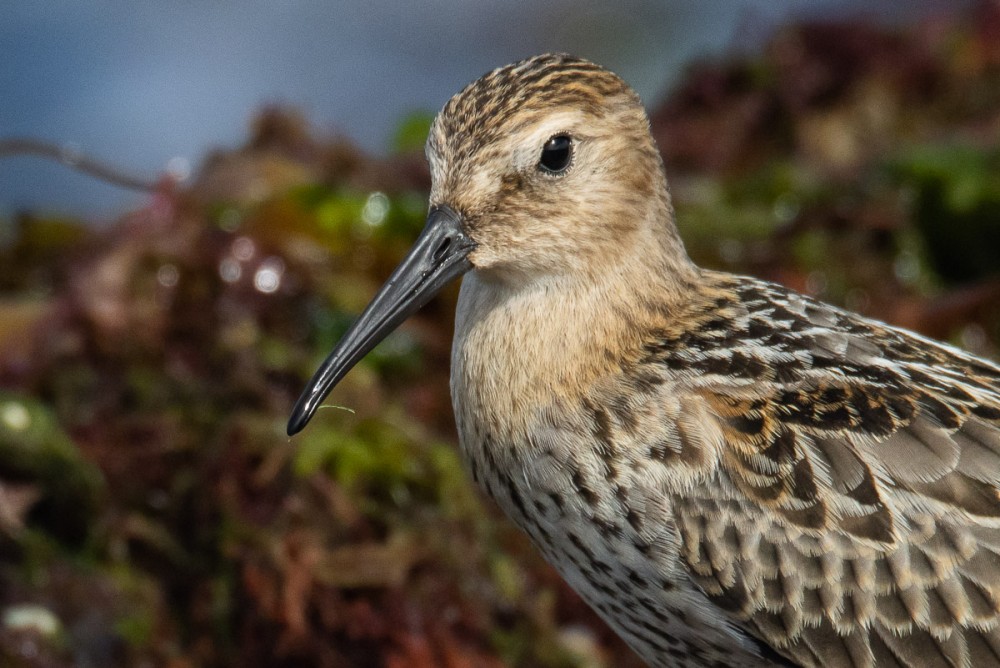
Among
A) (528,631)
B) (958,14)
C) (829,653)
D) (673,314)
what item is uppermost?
(958,14)

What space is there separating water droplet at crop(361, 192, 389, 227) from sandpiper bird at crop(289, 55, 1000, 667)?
2.13 metres

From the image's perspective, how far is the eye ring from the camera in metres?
3.64

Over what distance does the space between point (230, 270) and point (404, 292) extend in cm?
207

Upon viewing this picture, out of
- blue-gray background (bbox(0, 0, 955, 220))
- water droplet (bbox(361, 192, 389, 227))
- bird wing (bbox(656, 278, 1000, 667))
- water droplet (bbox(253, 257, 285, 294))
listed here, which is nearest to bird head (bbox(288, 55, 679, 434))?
bird wing (bbox(656, 278, 1000, 667))

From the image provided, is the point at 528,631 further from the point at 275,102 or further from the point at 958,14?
the point at 958,14

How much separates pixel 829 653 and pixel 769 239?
3060 millimetres

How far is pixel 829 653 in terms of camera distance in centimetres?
358

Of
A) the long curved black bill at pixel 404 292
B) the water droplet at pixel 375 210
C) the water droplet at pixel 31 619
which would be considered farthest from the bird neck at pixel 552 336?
the water droplet at pixel 375 210

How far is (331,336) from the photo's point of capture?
214 inches

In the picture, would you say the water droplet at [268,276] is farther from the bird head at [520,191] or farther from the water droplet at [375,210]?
the bird head at [520,191]

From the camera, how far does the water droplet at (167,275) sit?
5.54 m

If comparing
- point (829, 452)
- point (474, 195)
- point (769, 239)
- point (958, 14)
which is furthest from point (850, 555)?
point (958, 14)

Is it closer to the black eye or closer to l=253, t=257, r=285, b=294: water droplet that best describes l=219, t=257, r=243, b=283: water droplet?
l=253, t=257, r=285, b=294: water droplet

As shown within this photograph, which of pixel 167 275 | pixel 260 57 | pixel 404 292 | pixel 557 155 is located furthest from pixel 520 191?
pixel 260 57
